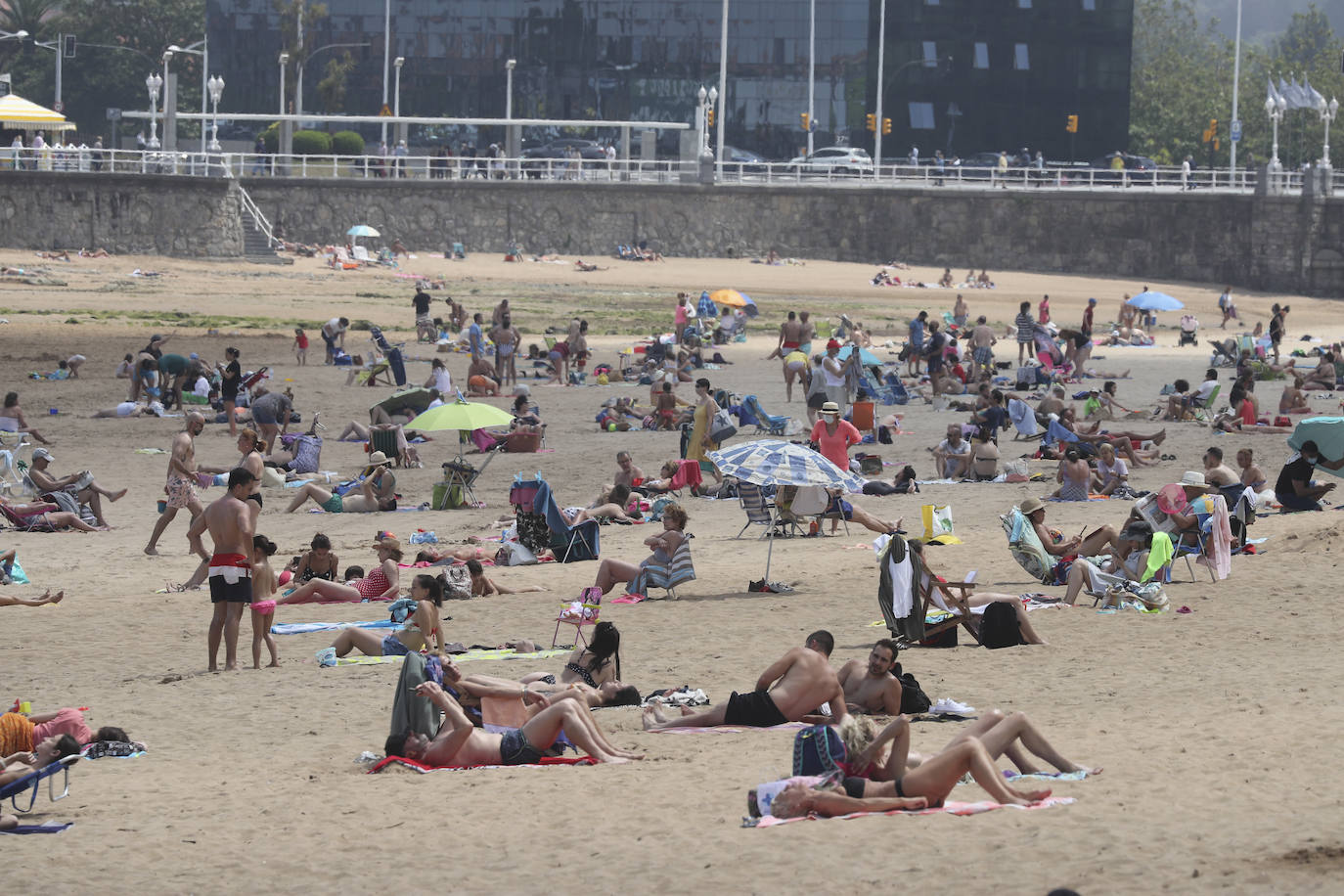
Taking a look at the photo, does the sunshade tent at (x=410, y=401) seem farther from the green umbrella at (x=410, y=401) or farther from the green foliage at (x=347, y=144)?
the green foliage at (x=347, y=144)

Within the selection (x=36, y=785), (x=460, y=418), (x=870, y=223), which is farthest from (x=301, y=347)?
(x=870, y=223)

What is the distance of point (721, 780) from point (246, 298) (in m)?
31.6

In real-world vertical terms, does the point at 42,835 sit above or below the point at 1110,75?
below

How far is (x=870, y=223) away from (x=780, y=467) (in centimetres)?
4097

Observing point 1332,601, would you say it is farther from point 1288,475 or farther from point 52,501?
point 52,501

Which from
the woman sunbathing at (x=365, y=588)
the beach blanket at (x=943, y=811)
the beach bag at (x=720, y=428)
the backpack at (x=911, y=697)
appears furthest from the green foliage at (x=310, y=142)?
the beach blanket at (x=943, y=811)

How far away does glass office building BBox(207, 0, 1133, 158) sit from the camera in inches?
2736

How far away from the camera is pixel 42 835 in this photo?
7652mm

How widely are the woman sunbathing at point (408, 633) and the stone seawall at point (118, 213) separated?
36.3 metres

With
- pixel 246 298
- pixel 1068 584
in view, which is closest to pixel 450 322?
pixel 246 298

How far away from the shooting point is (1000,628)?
1127 cm

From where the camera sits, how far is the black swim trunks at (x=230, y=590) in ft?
34.1

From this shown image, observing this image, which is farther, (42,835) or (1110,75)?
(1110,75)

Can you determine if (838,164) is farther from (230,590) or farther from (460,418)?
(230,590)
